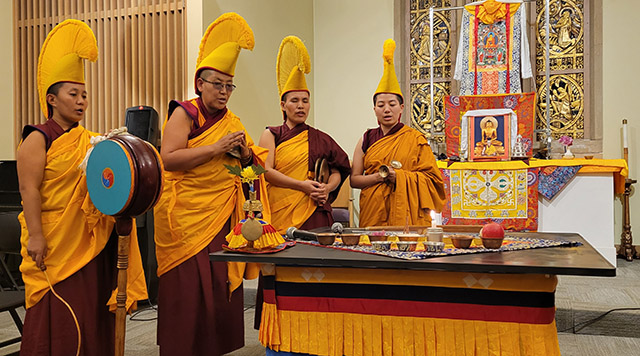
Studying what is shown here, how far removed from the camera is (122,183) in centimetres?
198

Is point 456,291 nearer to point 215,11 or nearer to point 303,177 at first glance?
point 303,177

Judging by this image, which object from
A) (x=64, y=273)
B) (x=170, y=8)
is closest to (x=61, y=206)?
(x=64, y=273)

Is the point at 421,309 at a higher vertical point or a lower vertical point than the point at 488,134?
lower

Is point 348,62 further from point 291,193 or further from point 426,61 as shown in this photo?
point 291,193

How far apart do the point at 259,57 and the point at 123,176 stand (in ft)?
14.2

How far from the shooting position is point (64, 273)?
2260 mm

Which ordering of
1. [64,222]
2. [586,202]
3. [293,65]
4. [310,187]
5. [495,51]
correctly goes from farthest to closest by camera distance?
[495,51] → [586,202] → [293,65] → [310,187] → [64,222]

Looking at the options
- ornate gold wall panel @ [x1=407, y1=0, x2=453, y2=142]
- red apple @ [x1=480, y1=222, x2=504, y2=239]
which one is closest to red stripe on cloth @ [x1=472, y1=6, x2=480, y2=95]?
ornate gold wall panel @ [x1=407, y1=0, x2=453, y2=142]

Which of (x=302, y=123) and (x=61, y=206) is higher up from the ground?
(x=302, y=123)

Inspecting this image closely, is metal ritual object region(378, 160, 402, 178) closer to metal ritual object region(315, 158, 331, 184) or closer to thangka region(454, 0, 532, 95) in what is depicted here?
metal ritual object region(315, 158, 331, 184)

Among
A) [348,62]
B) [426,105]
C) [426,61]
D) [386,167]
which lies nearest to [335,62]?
[348,62]

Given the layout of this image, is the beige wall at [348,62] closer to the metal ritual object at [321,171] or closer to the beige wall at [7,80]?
the beige wall at [7,80]

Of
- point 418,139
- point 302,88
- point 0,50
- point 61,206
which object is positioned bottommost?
point 61,206

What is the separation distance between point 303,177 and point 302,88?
502mm
